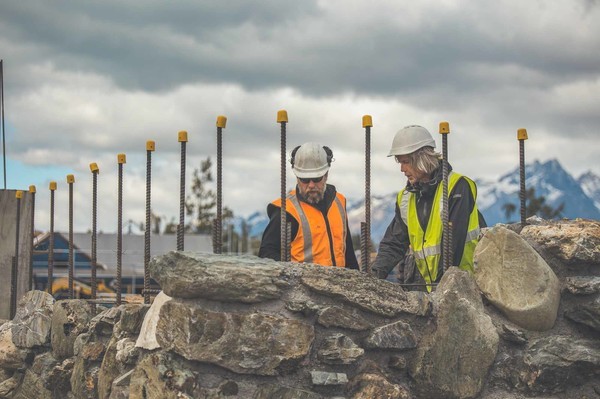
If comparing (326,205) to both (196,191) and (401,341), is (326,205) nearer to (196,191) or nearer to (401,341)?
(401,341)

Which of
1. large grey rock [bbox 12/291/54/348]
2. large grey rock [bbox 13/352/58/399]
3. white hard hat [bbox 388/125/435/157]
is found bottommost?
large grey rock [bbox 13/352/58/399]

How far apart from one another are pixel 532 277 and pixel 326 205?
1.74 metres

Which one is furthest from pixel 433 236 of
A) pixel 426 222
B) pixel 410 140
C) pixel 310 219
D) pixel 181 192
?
pixel 181 192

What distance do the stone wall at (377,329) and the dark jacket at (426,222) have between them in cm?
42

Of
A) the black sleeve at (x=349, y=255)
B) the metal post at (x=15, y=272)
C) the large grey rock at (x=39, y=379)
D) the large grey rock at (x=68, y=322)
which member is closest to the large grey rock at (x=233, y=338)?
the black sleeve at (x=349, y=255)

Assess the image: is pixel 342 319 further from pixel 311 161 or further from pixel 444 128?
pixel 311 161

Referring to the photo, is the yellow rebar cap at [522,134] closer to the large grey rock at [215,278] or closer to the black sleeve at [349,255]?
the black sleeve at [349,255]

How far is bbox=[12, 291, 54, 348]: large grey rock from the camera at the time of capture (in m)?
8.03

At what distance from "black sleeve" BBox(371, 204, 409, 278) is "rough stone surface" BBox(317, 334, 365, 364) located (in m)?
1.32

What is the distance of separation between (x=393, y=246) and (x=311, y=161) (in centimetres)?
80

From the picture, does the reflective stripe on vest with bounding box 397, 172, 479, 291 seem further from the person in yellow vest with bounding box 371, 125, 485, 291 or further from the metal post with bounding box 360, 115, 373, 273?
the metal post with bounding box 360, 115, 373, 273

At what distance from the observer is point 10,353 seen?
832cm

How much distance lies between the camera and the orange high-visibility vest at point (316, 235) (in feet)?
21.2

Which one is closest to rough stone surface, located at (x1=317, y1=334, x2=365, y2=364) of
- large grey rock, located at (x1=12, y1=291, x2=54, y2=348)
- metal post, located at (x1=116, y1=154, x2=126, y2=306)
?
metal post, located at (x1=116, y1=154, x2=126, y2=306)
